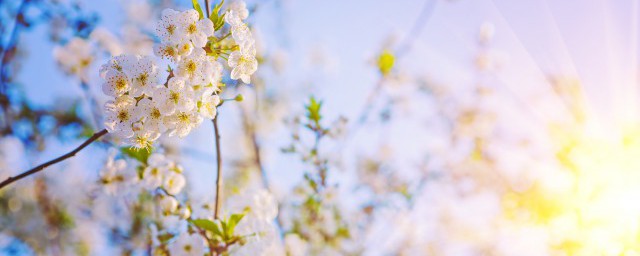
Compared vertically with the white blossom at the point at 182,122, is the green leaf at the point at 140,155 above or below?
above

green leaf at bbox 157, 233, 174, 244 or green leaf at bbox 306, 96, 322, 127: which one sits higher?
green leaf at bbox 306, 96, 322, 127

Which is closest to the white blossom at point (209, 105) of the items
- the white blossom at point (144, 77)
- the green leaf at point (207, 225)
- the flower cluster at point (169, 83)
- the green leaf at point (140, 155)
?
the flower cluster at point (169, 83)

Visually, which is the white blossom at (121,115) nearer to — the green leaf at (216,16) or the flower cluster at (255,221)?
the green leaf at (216,16)

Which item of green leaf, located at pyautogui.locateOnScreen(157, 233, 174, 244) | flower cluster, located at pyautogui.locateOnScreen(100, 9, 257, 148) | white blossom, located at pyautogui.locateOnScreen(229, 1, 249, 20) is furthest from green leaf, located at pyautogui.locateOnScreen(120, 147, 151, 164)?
white blossom, located at pyautogui.locateOnScreen(229, 1, 249, 20)

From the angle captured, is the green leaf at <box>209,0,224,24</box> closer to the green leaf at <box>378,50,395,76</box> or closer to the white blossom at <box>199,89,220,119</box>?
the white blossom at <box>199,89,220,119</box>

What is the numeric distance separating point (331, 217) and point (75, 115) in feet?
7.42

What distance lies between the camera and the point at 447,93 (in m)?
6.90

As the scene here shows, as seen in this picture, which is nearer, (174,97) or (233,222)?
(174,97)

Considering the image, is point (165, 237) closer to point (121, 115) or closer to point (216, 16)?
point (121, 115)

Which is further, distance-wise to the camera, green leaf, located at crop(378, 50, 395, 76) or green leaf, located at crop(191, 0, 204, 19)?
green leaf, located at crop(378, 50, 395, 76)

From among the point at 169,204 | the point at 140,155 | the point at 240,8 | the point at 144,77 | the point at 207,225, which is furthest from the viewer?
the point at 140,155

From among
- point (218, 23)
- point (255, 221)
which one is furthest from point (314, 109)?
point (218, 23)

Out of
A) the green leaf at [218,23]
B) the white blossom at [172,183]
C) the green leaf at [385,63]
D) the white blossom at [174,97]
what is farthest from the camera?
the green leaf at [385,63]

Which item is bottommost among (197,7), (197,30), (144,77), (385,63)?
(144,77)
